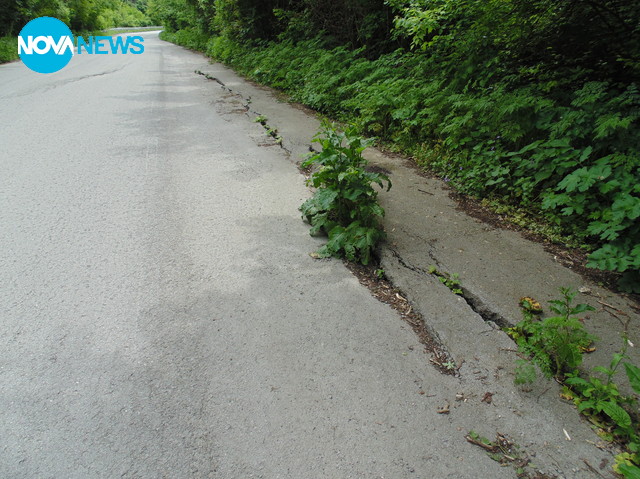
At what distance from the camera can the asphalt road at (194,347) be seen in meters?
1.86

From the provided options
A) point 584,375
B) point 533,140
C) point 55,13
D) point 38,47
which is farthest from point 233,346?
point 55,13

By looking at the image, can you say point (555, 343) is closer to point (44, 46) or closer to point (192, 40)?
point (44, 46)

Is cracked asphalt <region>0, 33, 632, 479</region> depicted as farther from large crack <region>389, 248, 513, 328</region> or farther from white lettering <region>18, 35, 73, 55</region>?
white lettering <region>18, 35, 73, 55</region>

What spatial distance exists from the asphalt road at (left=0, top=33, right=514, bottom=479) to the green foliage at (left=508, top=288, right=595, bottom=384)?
54 cm

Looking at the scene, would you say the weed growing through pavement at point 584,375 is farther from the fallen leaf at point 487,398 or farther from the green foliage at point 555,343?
the fallen leaf at point 487,398

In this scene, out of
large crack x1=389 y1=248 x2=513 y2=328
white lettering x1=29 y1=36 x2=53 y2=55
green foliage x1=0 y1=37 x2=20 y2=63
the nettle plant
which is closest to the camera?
large crack x1=389 y1=248 x2=513 y2=328

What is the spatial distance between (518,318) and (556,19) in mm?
3791

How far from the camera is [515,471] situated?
5.82 feet

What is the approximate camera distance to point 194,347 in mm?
2480

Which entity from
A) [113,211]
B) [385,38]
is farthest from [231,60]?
[113,211]

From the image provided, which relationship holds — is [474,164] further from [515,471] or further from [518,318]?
[515,471]

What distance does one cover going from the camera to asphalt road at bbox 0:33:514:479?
1862mm

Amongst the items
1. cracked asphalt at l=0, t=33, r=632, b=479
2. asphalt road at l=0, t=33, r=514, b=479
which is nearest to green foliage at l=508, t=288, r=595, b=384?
cracked asphalt at l=0, t=33, r=632, b=479

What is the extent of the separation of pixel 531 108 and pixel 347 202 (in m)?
2.30
